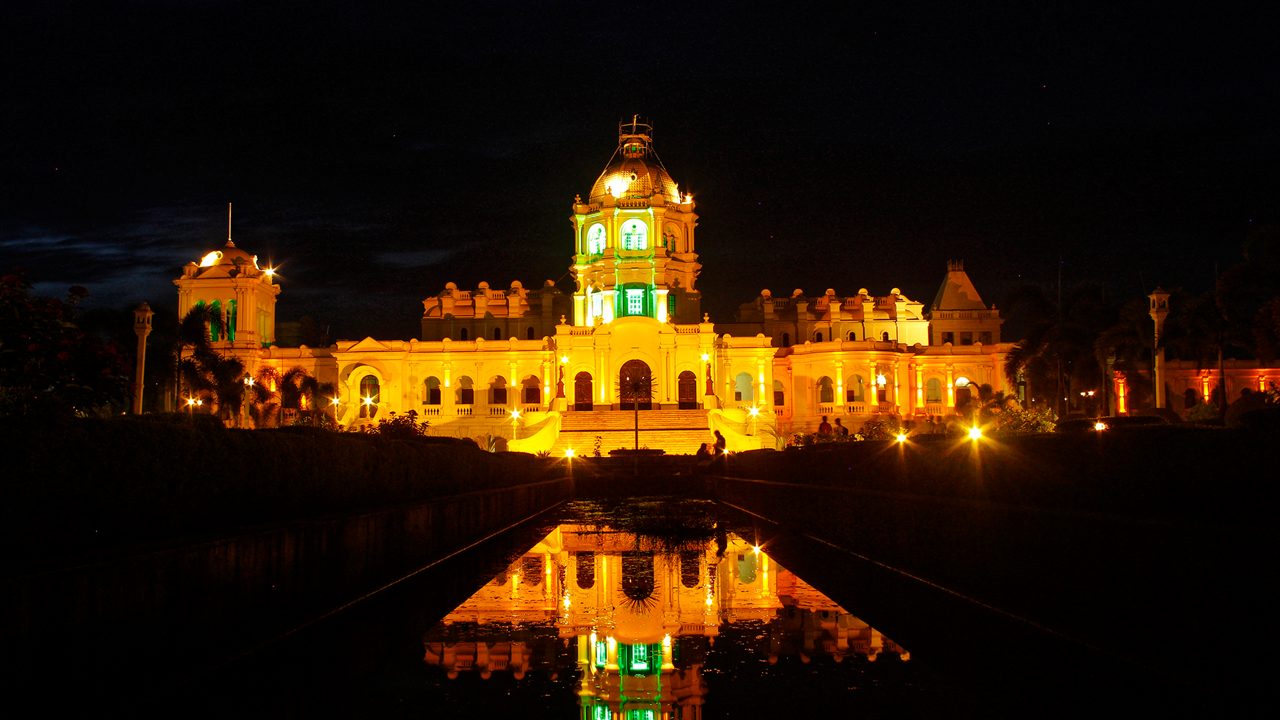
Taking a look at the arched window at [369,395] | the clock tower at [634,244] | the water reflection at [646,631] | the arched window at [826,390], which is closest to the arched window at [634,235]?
the clock tower at [634,244]

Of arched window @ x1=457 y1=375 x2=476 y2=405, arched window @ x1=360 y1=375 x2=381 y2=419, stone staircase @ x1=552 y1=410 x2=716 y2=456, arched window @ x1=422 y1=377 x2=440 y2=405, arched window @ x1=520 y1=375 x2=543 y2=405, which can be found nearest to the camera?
stone staircase @ x1=552 y1=410 x2=716 y2=456

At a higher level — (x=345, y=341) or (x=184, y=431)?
(x=345, y=341)

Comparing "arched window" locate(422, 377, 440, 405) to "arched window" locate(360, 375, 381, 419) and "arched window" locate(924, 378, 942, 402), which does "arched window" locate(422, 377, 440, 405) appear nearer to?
A: "arched window" locate(360, 375, 381, 419)

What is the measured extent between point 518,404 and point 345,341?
14472 millimetres

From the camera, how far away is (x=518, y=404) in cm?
8269

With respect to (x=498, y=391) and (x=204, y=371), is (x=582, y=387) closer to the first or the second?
(x=498, y=391)

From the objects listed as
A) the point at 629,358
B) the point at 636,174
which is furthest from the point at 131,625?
the point at 636,174

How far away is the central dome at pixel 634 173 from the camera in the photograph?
3565 inches

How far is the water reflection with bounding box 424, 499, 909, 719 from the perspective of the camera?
845 centimetres

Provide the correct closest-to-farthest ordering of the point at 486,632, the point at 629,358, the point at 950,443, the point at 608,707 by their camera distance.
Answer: the point at 608,707
the point at 486,632
the point at 950,443
the point at 629,358

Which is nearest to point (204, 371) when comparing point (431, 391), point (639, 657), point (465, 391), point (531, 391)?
point (431, 391)

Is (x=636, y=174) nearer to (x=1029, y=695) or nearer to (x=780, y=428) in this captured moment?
(x=780, y=428)

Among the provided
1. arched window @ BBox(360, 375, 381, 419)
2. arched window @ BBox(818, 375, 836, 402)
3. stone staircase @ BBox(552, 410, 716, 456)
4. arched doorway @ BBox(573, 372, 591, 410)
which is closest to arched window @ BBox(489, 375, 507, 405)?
arched doorway @ BBox(573, 372, 591, 410)

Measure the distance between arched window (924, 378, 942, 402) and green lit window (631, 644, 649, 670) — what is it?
3223 inches
